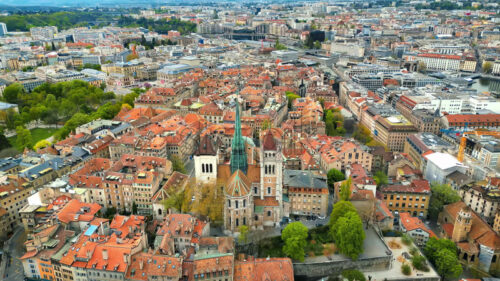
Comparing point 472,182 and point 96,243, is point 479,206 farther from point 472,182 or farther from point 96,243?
point 96,243

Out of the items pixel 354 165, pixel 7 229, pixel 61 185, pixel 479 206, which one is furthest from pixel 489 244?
pixel 7 229

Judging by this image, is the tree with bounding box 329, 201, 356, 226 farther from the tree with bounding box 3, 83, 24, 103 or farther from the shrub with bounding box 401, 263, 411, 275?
the tree with bounding box 3, 83, 24, 103

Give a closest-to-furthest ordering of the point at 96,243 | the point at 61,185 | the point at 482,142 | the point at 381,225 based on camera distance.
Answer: the point at 96,243, the point at 381,225, the point at 61,185, the point at 482,142

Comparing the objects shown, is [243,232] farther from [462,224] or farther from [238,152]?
[462,224]

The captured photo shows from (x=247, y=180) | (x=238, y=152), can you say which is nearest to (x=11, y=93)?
(x=238, y=152)

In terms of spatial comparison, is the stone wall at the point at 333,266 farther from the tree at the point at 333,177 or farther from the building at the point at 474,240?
the tree at the point at 333,177
